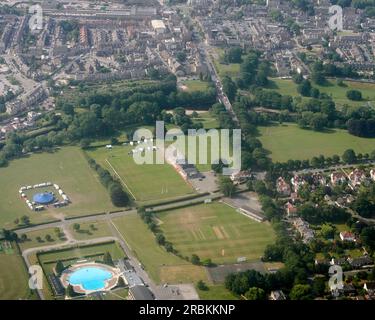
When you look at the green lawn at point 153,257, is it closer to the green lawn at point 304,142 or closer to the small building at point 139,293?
the small building at point 139,293

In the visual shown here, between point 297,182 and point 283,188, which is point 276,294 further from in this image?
point 297,182

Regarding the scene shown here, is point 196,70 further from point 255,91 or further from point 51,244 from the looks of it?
point 51,244

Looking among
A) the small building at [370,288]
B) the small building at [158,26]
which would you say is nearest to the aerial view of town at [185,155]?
the small building at [370,288]

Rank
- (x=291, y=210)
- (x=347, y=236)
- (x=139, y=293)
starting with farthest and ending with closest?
1. (x=291, y=210)
2. (x=347, y=236)
3. (x=139, y=293)

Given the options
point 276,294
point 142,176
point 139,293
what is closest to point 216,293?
point 276,294

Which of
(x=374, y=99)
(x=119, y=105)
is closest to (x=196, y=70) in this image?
(x=119, y=105)

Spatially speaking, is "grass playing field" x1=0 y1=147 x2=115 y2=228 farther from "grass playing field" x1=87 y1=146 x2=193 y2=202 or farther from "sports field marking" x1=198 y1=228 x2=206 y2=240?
"sports field marking" x1=198 y1=228 x2=206 y2=240
